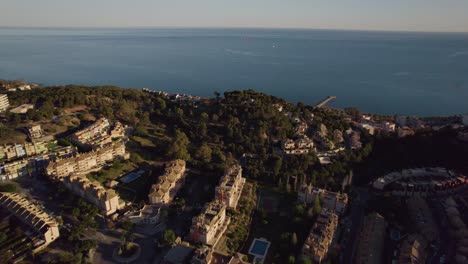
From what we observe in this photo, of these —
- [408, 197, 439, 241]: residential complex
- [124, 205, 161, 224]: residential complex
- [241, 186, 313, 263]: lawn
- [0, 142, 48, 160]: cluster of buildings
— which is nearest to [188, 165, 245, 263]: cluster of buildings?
[241, 186, 313, 263]: lawn

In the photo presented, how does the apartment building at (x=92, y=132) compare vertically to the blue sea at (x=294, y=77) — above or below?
above

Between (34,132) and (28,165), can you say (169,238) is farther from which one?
(34,132)

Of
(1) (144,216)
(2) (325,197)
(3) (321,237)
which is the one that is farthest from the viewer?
(2) (325,197)

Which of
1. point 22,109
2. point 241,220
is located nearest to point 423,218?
point 241,220

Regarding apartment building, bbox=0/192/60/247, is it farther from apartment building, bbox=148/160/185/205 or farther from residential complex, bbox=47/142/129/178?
apartment building, bbox=148/160/185/205

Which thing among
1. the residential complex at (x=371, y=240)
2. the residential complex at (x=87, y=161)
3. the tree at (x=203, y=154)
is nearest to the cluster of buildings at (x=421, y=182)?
the residential complex at (x=371, y=240)

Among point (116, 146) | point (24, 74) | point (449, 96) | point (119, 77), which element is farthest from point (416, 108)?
point (24, 74)

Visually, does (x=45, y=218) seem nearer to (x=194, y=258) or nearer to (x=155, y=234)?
(x=155, y=234)

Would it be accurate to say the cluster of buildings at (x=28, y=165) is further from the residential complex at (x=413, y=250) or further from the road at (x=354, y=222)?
the residential complex at (x=413, y=250)
